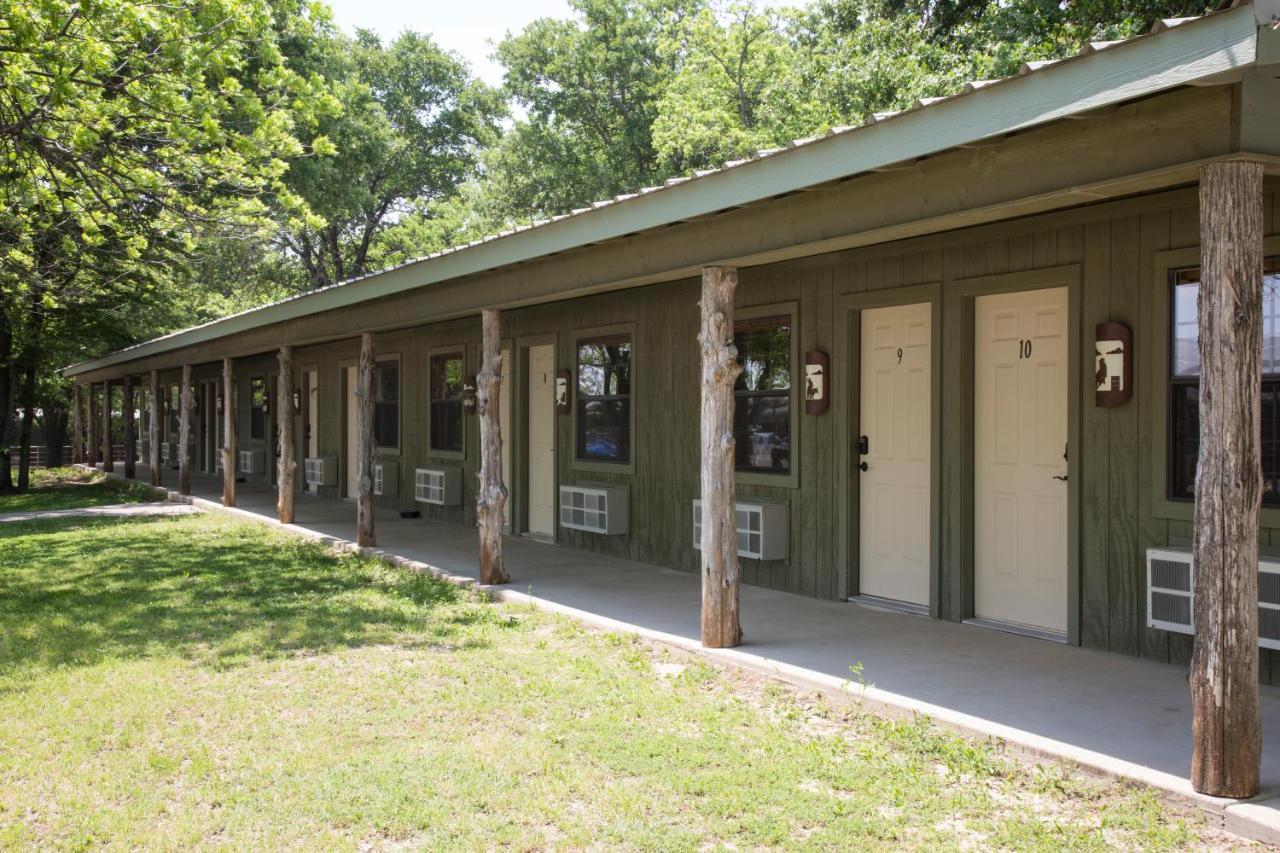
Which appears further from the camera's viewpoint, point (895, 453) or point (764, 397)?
point (764, 397)

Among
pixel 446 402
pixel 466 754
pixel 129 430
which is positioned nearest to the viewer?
pixel 466 754

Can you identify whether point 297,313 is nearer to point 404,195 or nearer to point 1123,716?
point 1123,716

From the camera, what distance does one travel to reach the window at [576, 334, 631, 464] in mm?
9648

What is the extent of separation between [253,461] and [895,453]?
49.6 ft

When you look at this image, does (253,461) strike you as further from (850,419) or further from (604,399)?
(850,419)

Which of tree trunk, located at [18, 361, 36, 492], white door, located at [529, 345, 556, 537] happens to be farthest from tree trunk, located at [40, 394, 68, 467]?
white door, located at [529, 345, 556, 537]

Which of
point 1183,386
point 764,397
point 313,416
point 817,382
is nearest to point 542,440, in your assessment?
point 764,397

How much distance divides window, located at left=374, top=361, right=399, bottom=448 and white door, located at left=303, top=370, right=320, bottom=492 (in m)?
2.48

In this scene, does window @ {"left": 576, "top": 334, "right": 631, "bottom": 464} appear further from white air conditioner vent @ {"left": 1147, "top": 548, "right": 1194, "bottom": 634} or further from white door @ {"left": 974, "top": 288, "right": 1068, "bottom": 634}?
white air conditioner vent @ {"left": 1147, "top": 548, "right": 1194, "bottom": 634}

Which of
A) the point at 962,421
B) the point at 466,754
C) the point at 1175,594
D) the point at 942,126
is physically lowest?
the point at 466,754

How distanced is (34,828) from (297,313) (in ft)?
28.3

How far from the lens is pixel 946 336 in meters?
6.64

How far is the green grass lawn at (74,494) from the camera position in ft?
53.8

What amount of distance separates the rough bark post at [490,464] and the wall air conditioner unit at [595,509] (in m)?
1.31
